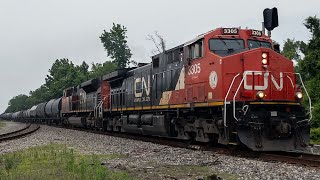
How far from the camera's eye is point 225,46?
1339 centimetres

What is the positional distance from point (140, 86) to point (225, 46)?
766 centimetres

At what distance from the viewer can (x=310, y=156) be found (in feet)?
36.6

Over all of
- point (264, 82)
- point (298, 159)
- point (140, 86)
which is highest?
point (140, 86)

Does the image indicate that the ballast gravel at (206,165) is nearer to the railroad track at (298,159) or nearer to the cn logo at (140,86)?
the railroad track at (298,159)

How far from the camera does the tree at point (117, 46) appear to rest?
3386 inches

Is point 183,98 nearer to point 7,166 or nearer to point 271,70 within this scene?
point 271,70

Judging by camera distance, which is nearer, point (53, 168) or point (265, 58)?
point (53, 168)

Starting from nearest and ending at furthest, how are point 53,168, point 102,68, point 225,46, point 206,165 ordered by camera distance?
1. point 53,168
2. point 206,165
3. point 225,46
4. point 102,68

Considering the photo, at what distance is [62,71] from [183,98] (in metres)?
84.5

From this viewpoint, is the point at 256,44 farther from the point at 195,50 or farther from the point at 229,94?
the point at 229,94

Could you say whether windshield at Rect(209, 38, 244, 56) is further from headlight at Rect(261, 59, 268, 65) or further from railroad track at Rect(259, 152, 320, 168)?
railroad track at Rect(259, 152, 320, 168)

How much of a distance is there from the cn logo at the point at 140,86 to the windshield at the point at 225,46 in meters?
6.16

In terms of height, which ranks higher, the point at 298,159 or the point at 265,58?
the point at 265,58

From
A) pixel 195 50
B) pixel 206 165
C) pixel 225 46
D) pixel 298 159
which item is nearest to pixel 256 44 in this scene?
pixel 225 46
